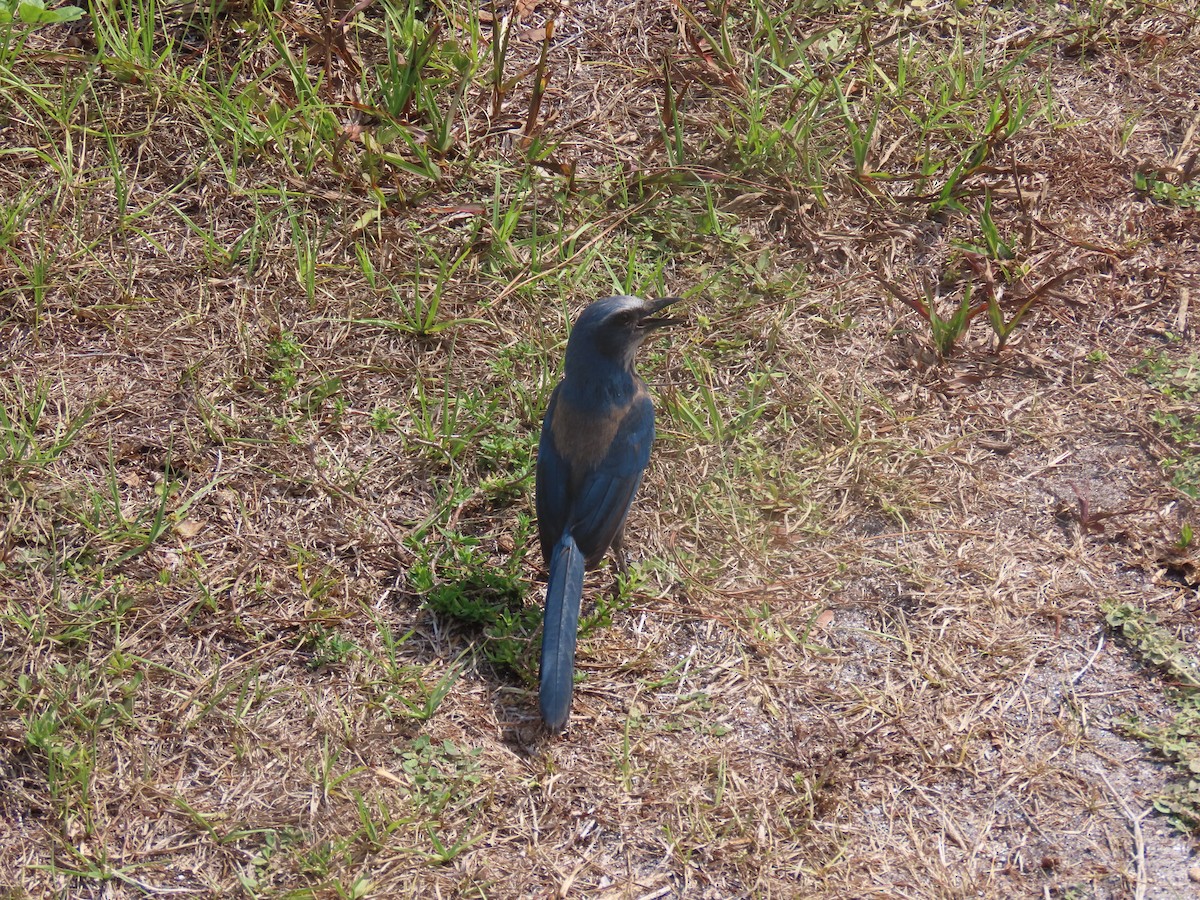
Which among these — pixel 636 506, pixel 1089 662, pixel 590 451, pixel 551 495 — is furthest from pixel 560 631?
pixel 1089 662

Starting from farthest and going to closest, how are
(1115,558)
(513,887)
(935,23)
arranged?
(935,23), (1115,558), (513,887)

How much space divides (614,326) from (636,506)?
2.50ft

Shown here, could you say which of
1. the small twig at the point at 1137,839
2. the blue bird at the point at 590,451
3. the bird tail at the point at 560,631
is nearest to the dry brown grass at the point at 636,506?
the small twig at the point at 1137,839

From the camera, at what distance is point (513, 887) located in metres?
3.59

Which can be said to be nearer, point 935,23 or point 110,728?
point 110,728

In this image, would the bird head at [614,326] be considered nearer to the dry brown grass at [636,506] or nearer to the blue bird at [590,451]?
the blue bird at [590,451]

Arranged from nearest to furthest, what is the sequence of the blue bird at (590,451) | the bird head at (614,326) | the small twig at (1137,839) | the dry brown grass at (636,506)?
the small twig at (1137,839)
the dry brown grass at (636,506)
the blue bird at (590,451)
the bird head at (614,326)

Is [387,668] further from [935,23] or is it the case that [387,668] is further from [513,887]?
[935,23]

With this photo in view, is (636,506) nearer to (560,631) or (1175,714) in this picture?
(560,631)

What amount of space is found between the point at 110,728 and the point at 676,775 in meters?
1.80

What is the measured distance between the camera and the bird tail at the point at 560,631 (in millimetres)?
3793

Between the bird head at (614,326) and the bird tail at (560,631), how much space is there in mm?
671

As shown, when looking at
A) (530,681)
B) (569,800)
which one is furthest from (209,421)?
(569,800)

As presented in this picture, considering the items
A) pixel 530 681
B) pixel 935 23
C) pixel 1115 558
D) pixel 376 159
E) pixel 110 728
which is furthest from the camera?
pixel 935 23
